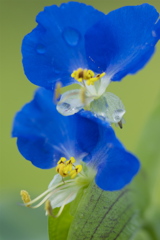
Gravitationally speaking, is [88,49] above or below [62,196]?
above

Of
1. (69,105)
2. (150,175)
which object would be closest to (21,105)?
(150,175)

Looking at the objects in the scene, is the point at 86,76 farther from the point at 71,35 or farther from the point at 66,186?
the point at 66,186

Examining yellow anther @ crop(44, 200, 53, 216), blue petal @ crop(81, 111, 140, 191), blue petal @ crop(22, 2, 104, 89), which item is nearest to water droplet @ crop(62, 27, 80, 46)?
blue petal @ crop(22, 2, 104, 89)

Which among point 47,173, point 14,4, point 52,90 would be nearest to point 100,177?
point 52,90

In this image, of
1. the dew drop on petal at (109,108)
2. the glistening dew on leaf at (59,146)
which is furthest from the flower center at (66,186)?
the dew drop on petal at (109,108)

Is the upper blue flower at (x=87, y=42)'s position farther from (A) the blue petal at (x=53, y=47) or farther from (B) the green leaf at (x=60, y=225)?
(B) the green leaf at (x=60, y=225)

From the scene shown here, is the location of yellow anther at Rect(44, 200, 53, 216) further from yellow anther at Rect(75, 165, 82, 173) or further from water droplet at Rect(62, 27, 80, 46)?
water droplet at Rect(62, 27, 80, 46)

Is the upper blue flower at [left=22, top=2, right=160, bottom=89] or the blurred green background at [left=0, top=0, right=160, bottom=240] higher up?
the upper blue flower at [left=22, top=2, right=160, bottom=89]
